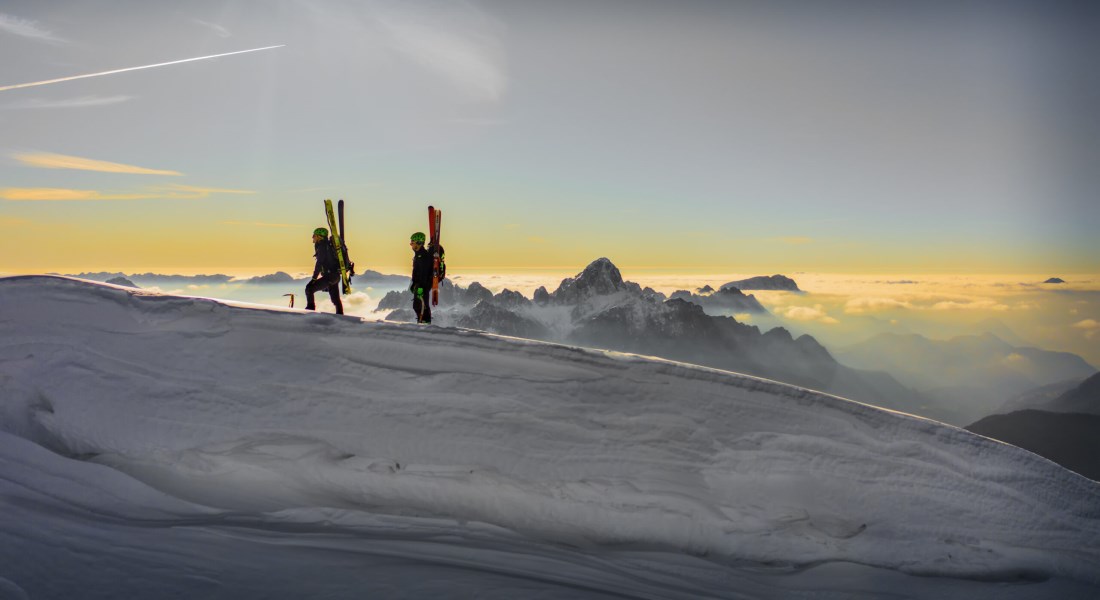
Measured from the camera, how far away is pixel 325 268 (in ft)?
50.0

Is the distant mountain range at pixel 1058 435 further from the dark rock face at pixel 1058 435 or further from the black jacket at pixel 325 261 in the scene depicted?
the black jacket at pixel 325 261

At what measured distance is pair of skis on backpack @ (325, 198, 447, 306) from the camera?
14906mm

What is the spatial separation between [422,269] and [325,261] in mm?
2502

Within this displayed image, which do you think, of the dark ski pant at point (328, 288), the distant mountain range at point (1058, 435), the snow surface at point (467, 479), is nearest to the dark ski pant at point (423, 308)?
the dark ski pant at point (328, 288)

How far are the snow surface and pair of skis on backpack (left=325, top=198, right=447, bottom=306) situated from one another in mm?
3363

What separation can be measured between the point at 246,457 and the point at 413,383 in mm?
2601

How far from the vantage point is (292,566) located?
688 centimetres

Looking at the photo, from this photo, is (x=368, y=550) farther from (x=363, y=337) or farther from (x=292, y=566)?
(x=363, y=337)

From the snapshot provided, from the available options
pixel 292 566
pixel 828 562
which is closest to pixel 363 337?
pixel 292 566

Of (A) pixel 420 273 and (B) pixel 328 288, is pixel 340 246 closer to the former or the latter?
(B) pixel 328 288

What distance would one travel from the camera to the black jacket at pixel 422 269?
48.1 ft

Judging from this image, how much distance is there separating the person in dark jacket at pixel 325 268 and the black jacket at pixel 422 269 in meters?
1.98

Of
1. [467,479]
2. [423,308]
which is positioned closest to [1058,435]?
[423,308]

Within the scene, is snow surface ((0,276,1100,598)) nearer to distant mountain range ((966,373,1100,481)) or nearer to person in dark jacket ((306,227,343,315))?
person in dark jacket ((306,227,343,315))
